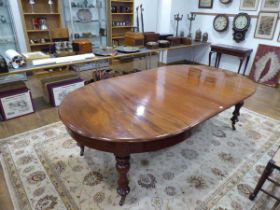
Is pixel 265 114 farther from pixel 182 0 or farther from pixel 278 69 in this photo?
pixel 182 0

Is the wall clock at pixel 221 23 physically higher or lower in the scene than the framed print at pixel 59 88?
higher

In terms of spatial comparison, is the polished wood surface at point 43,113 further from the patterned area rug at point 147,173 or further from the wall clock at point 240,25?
the wall clock at point 240,25

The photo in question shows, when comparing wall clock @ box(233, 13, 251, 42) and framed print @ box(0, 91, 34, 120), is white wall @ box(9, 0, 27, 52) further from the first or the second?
wall clock @ box(233, 13, 251, 42)

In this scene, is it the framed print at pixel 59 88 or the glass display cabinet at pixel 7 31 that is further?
the glass display cabinet at pixel 7 31

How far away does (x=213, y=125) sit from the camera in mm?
2500

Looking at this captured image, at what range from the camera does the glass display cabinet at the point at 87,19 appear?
421 centimetres

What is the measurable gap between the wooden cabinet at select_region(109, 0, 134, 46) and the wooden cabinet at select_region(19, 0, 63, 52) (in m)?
1.15

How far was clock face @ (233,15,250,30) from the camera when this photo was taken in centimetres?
388

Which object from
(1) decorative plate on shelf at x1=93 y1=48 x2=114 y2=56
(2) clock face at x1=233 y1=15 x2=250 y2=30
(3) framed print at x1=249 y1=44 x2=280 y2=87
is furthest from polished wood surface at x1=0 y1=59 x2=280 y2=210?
(2) clock face at x1=233 y1=15 x2=250 y2=30

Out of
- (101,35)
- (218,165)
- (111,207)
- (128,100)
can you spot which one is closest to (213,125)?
(218,165)

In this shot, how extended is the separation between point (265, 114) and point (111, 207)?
2.42 m

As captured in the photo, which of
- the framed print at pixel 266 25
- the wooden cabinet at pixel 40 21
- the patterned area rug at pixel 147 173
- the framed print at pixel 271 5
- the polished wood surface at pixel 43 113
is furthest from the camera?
the wooden cabinet at pixel 40 21

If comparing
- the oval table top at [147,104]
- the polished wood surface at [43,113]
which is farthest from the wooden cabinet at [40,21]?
the oval table top at [147,104]

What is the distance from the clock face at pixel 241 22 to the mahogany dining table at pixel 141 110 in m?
2.43
